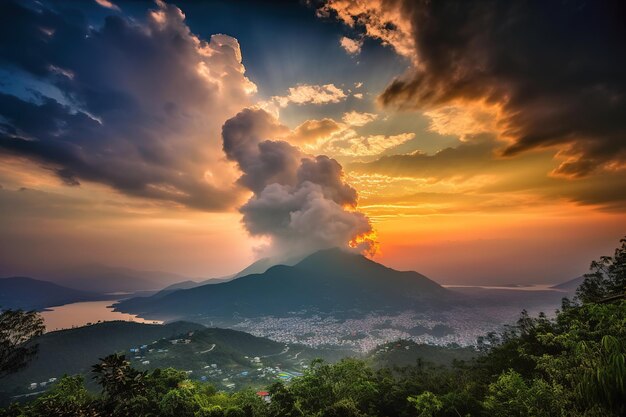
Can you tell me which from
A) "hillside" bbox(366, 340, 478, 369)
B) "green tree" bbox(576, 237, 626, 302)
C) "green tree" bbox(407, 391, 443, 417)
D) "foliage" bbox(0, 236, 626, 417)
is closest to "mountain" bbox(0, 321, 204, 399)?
"foliage" bbox(0, 236, 626, 417)

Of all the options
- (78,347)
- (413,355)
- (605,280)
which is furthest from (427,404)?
(78,347)

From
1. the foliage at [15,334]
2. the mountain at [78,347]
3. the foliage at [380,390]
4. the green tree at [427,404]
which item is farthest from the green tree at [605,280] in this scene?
the mountain at [78,347]

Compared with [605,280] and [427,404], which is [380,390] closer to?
[427,404]

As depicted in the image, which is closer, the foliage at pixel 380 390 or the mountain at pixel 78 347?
the foliage at pixel 380 390

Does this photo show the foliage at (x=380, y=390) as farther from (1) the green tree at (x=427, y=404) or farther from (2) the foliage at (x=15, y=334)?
(2) the foliage at (x=15, y=334)

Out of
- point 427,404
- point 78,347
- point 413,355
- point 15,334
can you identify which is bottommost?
point 78,347

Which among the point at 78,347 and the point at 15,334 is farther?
the point at 78,347

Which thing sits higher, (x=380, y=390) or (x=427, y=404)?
(x=427, y=404)

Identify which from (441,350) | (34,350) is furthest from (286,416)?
(441,350)
